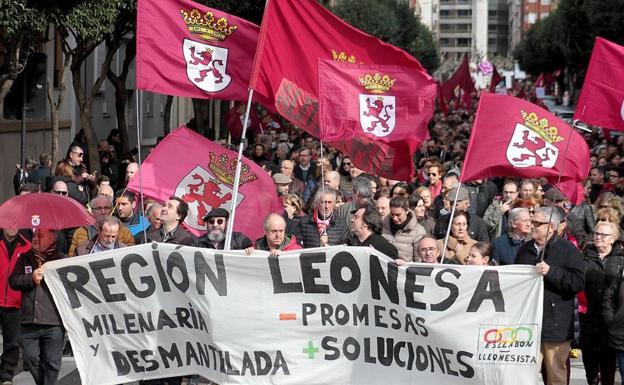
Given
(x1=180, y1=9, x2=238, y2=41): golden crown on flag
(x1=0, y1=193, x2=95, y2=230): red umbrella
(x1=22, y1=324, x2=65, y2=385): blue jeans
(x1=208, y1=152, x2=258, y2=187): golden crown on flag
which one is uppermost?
(x1=180, y1=9, x2=238, y2=41): golden crown on flag

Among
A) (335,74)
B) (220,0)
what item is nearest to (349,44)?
(335,74)

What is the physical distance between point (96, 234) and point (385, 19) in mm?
67504

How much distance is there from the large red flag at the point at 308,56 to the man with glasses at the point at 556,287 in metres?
1.67

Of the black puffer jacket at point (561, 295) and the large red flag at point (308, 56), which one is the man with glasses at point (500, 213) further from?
the black puffer jacket at point (561, 295)

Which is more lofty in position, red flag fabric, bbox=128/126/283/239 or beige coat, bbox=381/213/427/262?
red flag fabric, bbox=128/126/283/239

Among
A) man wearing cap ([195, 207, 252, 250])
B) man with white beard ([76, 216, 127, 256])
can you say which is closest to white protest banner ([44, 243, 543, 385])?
man with white beard ([76, 216, 127, 256])

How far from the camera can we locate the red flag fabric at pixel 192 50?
406 inches

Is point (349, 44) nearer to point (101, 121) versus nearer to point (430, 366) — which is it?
point (430, 366)

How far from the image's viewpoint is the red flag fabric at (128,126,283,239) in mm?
10852

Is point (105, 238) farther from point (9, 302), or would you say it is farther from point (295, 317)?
point (295, 317)

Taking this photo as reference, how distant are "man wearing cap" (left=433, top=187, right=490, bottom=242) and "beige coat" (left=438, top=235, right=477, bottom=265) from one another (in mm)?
1053

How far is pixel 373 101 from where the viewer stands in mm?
10383

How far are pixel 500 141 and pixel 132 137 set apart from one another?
92.3 feet

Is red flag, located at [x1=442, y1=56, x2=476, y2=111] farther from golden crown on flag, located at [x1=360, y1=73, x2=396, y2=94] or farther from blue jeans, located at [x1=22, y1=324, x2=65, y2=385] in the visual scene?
blue jeans, located at [x1=22, y1=324, x2=65, y2=385]
